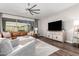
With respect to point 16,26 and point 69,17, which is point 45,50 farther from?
point 16,26

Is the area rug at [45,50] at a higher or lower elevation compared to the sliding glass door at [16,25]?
lower

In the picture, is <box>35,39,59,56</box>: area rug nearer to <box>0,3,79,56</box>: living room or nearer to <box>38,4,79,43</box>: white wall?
<box>0,3,79,56</box>: living room

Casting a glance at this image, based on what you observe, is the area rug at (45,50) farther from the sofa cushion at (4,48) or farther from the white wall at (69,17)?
the white wall at (69,17)

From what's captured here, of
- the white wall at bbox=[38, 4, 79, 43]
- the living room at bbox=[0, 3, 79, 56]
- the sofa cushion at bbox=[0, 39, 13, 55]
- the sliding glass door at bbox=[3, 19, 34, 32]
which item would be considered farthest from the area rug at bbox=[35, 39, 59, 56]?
the sliding glass door at bbox=[3, 19, 34, 32]

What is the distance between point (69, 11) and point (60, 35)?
1.78m

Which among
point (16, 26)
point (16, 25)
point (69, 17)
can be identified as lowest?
point (16, 26)

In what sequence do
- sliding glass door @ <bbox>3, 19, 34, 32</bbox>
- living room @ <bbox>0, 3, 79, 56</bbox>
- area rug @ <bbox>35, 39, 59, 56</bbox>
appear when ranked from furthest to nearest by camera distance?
sliding glass door @ <bbox>3, 19, 34, 32</bbox> → area rug @ <bbox>35, 39, 59, 56</bbox> → living room @ <bbox>0, 3, 79, 56</bbox>

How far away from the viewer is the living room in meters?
2.86

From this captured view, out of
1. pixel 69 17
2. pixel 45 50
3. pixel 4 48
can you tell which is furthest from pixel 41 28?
pixel 4 48

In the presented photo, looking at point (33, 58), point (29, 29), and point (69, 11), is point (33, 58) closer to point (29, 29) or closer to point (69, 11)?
point (69, 11)

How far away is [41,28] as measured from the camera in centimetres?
980

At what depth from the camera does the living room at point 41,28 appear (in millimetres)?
2863

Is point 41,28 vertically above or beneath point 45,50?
above

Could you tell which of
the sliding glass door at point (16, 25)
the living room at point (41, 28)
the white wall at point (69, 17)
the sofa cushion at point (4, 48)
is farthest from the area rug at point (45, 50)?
the sliding glass door at point (16, 25)
